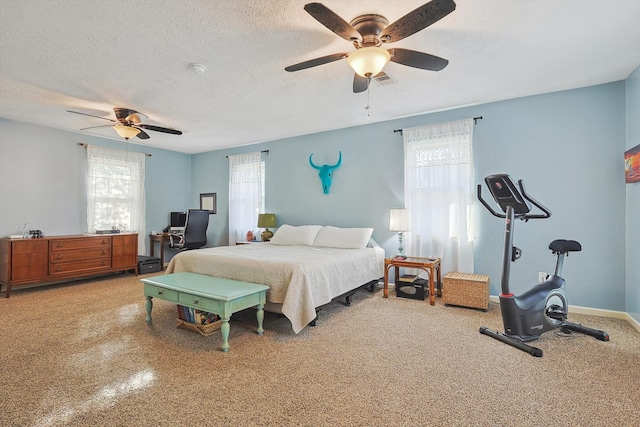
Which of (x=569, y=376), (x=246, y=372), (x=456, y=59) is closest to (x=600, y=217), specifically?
(x=569, y=376)

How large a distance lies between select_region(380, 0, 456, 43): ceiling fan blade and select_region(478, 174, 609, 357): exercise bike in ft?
4.71

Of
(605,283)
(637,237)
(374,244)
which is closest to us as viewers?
(637,237)

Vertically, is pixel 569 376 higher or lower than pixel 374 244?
lower

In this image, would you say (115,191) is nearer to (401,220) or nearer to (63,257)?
(63,257)

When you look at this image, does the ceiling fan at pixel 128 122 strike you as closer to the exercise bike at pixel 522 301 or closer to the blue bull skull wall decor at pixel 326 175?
the blue bull skull wall decor at pixel 326 175

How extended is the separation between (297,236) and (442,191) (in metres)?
2.12

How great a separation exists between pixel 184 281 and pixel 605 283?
13.9 ft

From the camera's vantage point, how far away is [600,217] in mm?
3301

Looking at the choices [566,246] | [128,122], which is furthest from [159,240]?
[566,246]

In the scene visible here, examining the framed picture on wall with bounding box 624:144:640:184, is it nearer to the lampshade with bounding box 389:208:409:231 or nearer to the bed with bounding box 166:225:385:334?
the lampshade with bounding box 389:208:409:231

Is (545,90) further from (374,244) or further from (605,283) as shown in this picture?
(374,244)

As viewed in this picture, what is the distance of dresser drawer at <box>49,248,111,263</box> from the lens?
4535 mm

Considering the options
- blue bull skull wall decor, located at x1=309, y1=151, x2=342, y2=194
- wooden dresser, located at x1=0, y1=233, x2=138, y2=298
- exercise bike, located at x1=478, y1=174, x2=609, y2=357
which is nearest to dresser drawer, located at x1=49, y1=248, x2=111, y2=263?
wooden dresser, located at x1=0, y1=233, x2=138, y2=298

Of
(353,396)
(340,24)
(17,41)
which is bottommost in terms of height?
(353,396)
